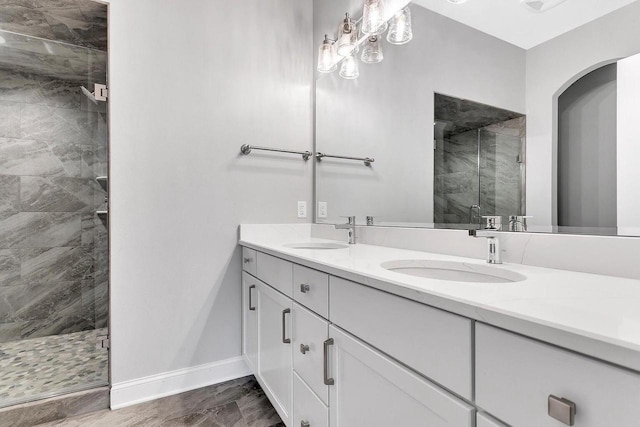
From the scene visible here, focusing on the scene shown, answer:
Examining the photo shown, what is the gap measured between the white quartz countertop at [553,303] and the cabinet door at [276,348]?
19.5 inches

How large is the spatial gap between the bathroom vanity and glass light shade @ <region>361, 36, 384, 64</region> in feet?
3.46

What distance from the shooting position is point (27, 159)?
233cm

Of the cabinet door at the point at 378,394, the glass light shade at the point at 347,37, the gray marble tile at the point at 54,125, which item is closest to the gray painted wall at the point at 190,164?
the glass light shade at the point at 347,37

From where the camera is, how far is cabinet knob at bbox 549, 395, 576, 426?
1.31 ft

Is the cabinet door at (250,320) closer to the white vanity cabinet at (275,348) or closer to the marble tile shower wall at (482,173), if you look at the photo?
the white vanity cabinet at (275,348)

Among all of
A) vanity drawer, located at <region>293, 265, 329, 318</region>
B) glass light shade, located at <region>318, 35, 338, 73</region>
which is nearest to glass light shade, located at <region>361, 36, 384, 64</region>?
glass light shade, located at <region>318, 35, 338, 73</region>

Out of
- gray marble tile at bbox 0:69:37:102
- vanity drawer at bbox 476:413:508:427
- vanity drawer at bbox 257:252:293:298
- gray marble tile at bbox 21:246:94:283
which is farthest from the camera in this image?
gray marble tile at bbox 21:246:94:283

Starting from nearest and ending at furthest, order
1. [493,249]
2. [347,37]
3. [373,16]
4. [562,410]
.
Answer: [562,410] → [493,249] → [373,16] → [347,37]

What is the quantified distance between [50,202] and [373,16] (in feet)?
8.48

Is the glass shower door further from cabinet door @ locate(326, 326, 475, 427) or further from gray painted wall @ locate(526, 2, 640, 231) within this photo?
cabinet door @ locate(326, 326, 475, 427)

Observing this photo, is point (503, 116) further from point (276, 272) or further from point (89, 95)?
point (89, 95)

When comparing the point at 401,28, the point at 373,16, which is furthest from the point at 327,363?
the point at 373,16

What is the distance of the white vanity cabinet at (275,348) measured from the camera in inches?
48.4

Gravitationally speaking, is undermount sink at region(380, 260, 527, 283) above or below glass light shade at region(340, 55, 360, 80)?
below
